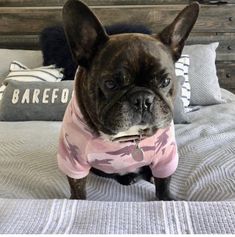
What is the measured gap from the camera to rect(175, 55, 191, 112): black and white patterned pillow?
1.85m

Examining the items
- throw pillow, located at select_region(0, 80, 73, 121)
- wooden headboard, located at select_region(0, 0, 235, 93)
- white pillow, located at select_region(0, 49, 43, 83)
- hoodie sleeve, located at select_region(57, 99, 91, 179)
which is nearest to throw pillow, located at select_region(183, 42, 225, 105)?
wooden headboard, located at select_region(0, 0, 235, 93)

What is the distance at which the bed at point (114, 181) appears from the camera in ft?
2.23

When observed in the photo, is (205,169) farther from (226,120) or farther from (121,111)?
(226,120)

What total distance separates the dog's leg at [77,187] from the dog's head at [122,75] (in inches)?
6.1

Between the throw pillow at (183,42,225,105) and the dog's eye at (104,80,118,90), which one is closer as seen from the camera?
the dog's eye at (104,80,118,90)

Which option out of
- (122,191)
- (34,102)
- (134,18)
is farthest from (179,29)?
(134,18)

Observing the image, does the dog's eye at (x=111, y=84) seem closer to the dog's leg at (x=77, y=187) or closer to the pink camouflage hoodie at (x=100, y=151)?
the pink camouflage hoodie at (x=100, y=151)

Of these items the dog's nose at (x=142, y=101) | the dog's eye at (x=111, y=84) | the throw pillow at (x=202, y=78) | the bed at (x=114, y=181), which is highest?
the dog's eye at (x=111, y=84)

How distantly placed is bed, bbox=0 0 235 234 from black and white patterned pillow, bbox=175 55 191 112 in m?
0.07

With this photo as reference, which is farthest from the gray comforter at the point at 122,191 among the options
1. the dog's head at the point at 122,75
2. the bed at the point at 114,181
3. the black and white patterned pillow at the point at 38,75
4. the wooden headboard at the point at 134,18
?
the wooden headboard at the point at 134,18

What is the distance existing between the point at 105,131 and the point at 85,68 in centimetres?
16

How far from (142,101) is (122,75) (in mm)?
72

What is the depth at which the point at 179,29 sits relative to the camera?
989 millimetres

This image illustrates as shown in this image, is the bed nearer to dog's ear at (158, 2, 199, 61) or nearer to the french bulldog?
the french bulldog
